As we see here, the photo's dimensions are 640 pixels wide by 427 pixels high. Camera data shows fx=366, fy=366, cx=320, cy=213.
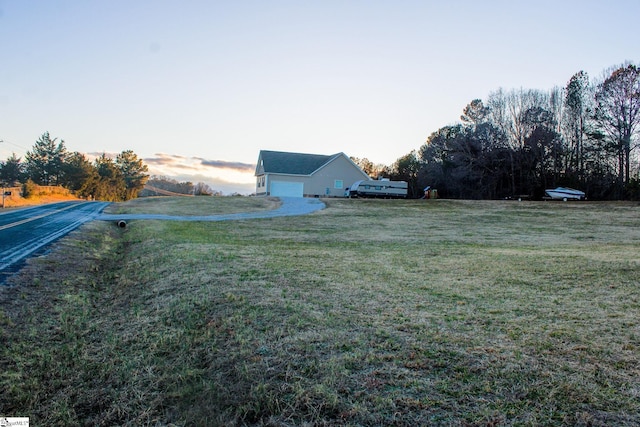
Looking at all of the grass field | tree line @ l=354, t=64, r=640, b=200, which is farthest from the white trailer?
the grass field

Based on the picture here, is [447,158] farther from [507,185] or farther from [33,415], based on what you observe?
[33,415]

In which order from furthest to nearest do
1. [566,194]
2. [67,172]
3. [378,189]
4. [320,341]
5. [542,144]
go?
[67,172]
[542,144]
[378,189]
[566,194]
[320,341]

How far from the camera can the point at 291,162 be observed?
121 feet

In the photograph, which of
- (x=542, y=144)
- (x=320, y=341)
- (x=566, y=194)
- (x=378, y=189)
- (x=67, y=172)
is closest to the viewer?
(x=320, y=341)

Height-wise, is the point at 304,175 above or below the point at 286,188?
above

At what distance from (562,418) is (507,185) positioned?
134 feet

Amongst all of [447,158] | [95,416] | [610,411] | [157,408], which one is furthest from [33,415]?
[447,158]

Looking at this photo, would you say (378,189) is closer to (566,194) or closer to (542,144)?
(566,194)

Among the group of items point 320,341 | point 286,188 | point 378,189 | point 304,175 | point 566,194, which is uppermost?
point 304,175

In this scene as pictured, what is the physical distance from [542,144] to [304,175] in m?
22.9

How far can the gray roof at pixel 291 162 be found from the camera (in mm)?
35562

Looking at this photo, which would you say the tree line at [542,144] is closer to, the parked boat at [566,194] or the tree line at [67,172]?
the parked boat at [566,194]

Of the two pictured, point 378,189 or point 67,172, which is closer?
point 378,189

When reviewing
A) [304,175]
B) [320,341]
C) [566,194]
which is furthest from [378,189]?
[320,341]
